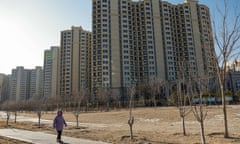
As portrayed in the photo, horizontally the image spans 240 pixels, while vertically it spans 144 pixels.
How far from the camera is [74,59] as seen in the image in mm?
100500

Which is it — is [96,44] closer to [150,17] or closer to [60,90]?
[150,17]

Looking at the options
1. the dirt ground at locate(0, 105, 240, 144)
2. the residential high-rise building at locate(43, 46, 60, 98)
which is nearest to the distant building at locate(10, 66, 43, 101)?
the residential high-rise building at locate(43, 46, 60, 98)

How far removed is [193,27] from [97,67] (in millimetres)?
48350

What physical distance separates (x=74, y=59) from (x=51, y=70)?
3019cm

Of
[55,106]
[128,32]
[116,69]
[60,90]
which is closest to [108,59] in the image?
[116,69]

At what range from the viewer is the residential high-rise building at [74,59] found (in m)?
97.5

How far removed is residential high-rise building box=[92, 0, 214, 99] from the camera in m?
73.0

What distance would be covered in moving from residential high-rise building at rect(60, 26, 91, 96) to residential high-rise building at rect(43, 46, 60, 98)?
1340 cm

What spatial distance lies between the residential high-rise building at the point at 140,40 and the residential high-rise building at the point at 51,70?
46.7m

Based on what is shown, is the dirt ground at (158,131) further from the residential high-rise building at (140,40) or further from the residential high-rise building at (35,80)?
the residential high-rise building at (35,80)

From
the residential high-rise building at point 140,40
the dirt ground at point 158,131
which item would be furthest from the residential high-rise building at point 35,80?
the dirt ground at point 158,131

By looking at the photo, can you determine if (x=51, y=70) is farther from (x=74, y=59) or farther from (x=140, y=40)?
(x=140, y=40)

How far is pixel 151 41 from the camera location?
78562 mm

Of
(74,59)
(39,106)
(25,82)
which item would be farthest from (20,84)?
(39,106)
